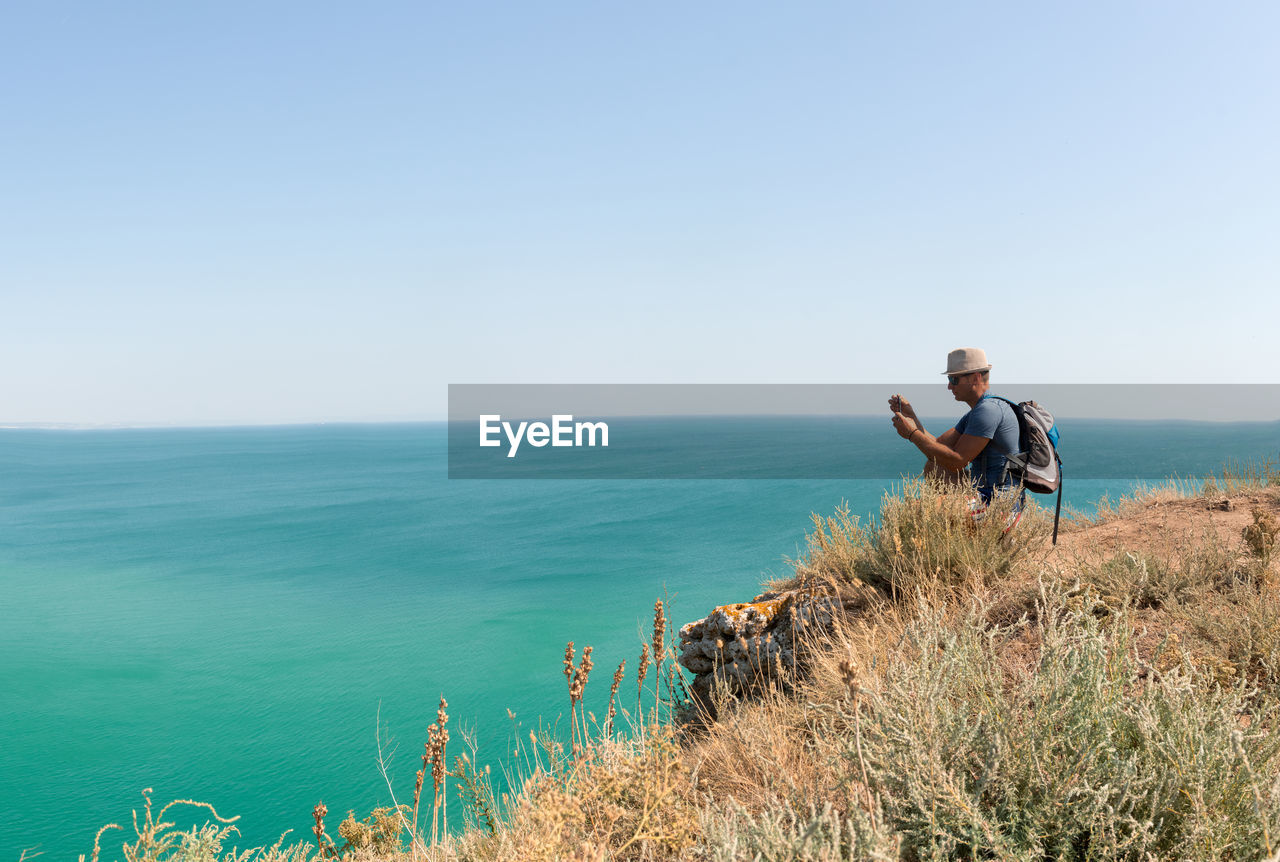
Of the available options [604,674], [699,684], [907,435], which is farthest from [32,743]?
[907,435]

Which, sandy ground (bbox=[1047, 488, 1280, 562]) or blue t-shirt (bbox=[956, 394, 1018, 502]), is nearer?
blue t-shirt (bbox=[956, 394, 1018, 502])

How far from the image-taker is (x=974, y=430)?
4574 mm

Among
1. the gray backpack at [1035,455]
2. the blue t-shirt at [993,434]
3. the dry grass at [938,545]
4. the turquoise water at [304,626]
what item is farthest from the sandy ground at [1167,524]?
the turquoise water at [304,626]

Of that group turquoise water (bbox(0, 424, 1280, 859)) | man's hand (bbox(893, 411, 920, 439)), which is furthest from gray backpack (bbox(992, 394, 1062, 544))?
turquoise water (bbox(0, 424, 1280, 859))

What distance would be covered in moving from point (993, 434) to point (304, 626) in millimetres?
26994

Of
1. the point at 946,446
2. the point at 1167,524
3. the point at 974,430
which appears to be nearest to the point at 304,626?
the point at 946,446

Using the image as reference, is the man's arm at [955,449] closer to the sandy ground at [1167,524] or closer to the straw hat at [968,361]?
the straw hat at [968,361]

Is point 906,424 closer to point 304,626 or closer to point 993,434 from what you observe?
point 993,434

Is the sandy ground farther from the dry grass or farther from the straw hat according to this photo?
the straw hat

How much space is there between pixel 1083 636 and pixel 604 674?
61.9ft

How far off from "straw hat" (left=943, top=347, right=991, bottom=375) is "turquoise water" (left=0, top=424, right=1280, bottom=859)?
12.4ft

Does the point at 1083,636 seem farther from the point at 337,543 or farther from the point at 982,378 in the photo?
the point at 337,543

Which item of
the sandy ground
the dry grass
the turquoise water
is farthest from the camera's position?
the turquoise water

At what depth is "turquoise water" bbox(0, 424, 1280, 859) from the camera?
15.3m
